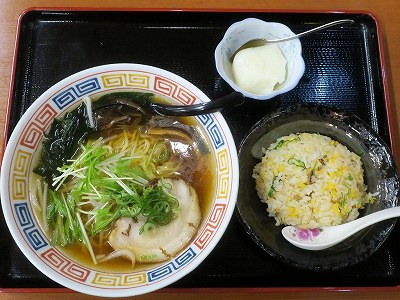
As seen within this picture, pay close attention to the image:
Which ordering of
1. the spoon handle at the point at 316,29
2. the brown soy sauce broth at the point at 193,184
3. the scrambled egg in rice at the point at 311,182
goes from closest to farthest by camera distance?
1. the brown soy sauce broth at the point at 193,184
2. the scrambled egg in rice at the point at 311,182
3. the spoon handle at the point at 316,29

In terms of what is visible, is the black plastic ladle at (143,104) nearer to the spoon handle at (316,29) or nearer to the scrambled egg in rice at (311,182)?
the scrambled egg in rice at (311,182)

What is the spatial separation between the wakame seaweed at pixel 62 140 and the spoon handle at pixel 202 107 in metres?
0.29

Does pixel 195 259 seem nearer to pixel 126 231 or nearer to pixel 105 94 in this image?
pixel 126 231

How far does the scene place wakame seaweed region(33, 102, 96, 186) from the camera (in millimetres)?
1637

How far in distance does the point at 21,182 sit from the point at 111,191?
31 cm

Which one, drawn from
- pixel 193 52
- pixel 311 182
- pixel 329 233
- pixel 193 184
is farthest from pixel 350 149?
pixel 193 52

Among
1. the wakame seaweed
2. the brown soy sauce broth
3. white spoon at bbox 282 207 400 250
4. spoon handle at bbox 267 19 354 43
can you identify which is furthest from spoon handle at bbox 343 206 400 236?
the wakame seaweed

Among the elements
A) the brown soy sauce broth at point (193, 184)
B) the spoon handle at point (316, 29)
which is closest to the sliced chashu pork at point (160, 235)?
the brown soy sauce broth at point (193, 184)

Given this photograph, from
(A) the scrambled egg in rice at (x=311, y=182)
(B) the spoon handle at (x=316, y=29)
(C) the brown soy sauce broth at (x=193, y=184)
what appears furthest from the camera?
(B) the spoon handle at (x=316, y=29)

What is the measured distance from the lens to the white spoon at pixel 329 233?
5.36 feet

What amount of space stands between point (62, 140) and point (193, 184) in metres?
0.52

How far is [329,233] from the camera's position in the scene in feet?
5.54

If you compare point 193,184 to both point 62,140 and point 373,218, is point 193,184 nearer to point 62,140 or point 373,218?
point 62,140

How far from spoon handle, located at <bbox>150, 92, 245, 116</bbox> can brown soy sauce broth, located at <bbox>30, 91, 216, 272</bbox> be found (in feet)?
0.14
